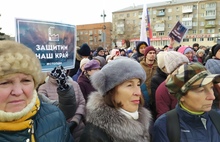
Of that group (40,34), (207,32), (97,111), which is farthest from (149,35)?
(207,32)

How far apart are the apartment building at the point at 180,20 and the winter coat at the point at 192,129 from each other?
2292 inches

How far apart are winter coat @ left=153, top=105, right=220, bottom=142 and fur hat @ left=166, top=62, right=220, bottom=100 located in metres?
0.19

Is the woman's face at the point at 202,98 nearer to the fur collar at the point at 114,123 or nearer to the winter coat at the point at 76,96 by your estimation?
the fur collar at the point at 114,123

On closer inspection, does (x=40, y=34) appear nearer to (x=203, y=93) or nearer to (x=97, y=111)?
(x=97, y=111)

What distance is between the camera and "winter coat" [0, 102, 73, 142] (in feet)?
5.05

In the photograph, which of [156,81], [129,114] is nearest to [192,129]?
[129,114]

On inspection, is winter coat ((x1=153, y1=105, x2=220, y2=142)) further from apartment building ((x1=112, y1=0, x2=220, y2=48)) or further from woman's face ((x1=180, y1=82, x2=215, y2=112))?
apartment building ((x1=112, y1=0, x2=220, y2=48))

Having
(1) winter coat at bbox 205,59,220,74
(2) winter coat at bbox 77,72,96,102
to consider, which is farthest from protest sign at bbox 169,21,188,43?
(2) winter coat at bbox 77,72,96,102

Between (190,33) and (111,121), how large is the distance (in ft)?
236

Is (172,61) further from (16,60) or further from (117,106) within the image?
(16,60)

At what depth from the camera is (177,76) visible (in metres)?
1.98

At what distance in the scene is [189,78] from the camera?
191 centimetres

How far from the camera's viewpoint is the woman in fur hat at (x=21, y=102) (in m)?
1.52

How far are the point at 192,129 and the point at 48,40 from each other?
5.86ft
